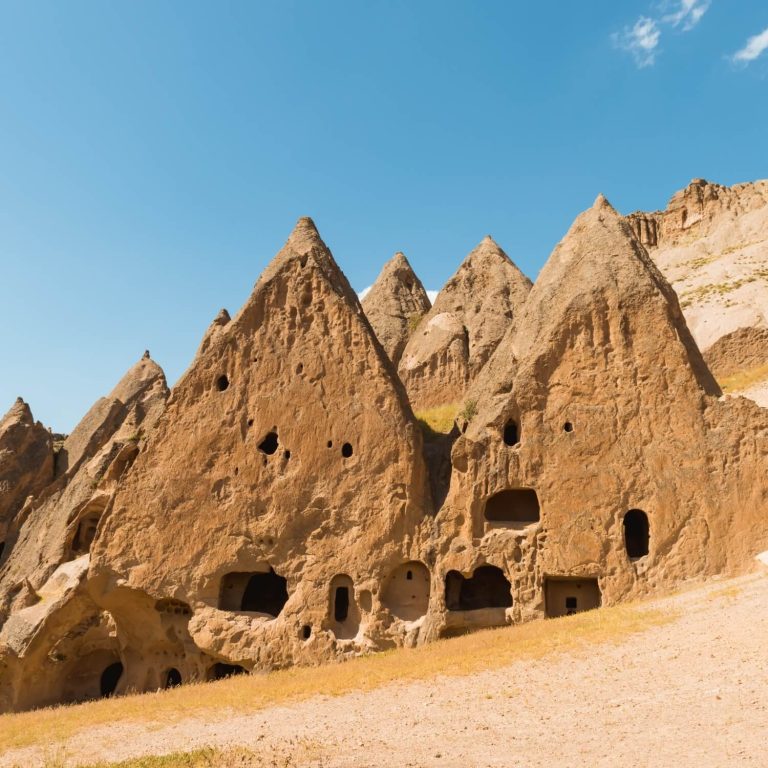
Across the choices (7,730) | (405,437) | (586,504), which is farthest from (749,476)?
(7,730)

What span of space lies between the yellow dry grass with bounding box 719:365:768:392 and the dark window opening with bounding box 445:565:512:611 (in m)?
16.5

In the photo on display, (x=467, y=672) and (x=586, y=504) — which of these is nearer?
(x=467, y=672)

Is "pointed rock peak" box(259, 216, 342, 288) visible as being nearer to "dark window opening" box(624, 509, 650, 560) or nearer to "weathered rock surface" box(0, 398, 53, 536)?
"dark window opening" box(624, 509, 650, 560)

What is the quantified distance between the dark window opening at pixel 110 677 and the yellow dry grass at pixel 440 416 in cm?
1325

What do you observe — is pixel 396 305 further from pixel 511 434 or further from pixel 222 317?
pixel 511 434

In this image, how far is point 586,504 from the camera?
18.5 meters

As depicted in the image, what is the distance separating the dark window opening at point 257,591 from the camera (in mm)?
20203

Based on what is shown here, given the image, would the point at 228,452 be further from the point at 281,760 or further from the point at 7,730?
the point at 281,760

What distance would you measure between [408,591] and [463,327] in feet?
59.4

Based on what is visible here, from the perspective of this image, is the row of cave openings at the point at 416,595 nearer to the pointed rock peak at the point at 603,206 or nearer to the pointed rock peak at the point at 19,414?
the pointed rock peak at the point at 603,206

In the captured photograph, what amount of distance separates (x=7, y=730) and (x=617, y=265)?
1980 centimetres

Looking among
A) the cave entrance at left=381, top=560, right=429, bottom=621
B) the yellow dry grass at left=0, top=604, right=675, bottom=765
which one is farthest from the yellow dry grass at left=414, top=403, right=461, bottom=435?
the yellow dry grass at left=0, top=604, right=675, bottom=765

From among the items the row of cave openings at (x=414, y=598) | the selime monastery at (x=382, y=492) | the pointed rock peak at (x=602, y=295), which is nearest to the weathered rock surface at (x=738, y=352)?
the pointed rock peak at (x=602, y=295)

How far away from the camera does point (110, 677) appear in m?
23.1
